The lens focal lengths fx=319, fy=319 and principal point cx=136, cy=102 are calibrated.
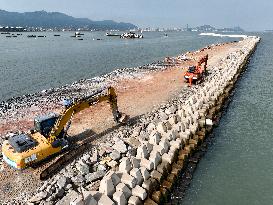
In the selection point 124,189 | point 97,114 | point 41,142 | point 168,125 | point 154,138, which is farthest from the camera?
point 97,114

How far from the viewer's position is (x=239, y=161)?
19.6 meters

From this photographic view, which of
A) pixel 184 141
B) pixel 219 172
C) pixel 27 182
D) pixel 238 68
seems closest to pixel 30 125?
pixel 27 182

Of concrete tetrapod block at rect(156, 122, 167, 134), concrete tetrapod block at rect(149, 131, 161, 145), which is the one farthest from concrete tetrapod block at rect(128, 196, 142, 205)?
concrete tetrapod block at rect(156, 122, 167, 134)

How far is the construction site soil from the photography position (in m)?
15.6

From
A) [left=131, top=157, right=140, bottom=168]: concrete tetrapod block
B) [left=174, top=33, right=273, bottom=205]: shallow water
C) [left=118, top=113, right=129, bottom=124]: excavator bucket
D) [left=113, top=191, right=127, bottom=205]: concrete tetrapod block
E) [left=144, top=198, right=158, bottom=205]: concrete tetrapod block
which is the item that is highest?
[left=131, top=157, right=140, bottom=168]: concrete tetrapod block

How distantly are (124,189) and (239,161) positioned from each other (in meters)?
9.02

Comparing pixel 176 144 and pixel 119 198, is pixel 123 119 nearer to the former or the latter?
pixel 176 144

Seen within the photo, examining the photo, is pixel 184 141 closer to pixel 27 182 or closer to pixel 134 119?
pixel 134 119

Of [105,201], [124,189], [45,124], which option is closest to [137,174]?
[124,189]

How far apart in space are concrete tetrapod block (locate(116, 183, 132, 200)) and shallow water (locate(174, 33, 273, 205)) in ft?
10.1

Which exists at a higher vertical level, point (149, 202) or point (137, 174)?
point (137, 174)

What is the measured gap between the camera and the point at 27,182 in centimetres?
1569

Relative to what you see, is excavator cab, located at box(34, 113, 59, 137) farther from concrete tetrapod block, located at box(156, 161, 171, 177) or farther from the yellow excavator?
concrete tetrapod block, located at box(156, 161, 171, 177)

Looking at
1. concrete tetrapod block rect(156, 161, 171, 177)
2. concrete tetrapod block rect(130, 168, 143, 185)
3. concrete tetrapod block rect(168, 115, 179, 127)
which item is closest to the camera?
concrete tetrapod block rect(130, 168, 143, 185)
